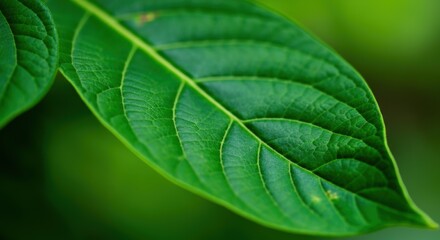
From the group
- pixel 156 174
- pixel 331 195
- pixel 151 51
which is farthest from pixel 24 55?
pixel 156 174

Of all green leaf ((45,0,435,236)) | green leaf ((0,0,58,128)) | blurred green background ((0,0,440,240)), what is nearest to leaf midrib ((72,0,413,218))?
green leaf ((45,0,435,236))

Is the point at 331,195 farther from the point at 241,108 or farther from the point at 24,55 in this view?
the point at 24,55

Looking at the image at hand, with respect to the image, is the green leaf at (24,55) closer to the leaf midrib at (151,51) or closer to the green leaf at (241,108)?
the green leaf at (241,108)

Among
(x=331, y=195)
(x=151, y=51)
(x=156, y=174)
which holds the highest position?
(x=151, y=51)

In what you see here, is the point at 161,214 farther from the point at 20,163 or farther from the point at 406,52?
the point at 406,52

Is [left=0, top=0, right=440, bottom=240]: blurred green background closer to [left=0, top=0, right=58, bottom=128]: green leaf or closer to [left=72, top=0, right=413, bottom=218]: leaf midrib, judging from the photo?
[left=72, top=0, right=413, bottom=218]: leaf midrib

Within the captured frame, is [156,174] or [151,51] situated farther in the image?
[156,174]

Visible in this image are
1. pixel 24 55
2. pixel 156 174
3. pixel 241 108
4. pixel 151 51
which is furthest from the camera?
pixel 156 174

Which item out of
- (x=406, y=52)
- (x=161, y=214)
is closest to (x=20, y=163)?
(x=161, y=214)
